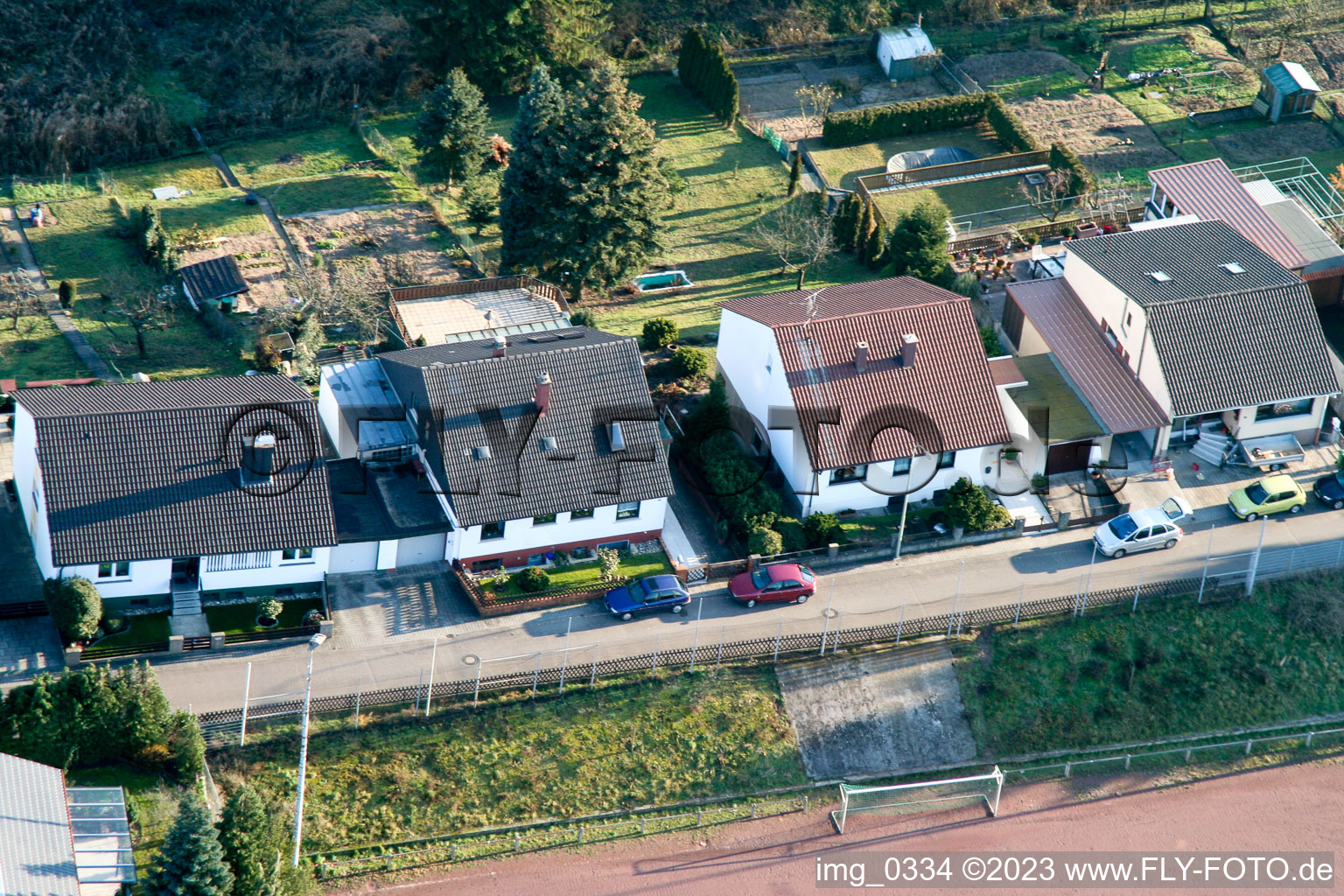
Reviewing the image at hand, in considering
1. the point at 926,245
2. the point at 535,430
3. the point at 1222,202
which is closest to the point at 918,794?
the point at 535,430

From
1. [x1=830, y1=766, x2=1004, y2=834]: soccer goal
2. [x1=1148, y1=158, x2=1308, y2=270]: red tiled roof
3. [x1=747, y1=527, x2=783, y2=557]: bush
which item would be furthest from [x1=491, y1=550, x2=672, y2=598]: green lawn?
[x1=1148, y1=158, x2=1308, y2=270]: red tiled roof

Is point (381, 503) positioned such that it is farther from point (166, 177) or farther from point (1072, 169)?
point (1072, 169)

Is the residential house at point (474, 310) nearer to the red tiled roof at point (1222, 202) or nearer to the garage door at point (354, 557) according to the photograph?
the garage door at point (354, 557)

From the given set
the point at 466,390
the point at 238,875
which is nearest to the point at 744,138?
the point at 466,390

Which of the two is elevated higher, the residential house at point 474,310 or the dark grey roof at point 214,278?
the dark grey roof at point 214,278

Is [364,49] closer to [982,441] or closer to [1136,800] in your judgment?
[982,441]

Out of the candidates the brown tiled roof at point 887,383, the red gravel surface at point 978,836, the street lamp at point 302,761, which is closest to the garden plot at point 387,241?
the brown tiled roof at point 887,383
